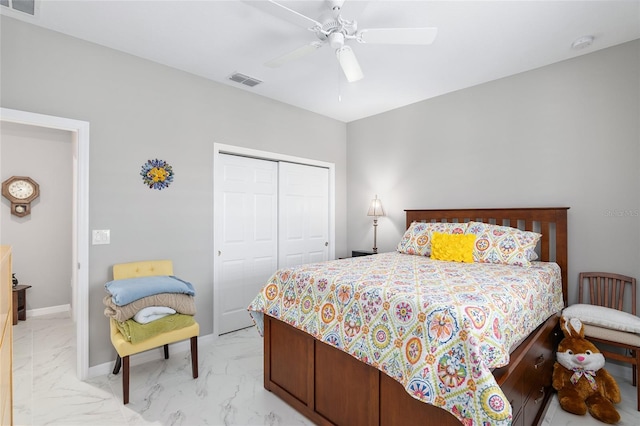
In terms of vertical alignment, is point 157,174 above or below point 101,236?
above

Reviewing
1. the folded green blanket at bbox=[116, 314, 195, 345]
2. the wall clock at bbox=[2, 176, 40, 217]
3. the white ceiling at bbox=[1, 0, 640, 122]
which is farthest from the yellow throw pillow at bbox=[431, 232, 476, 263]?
the wall clock at bbox=[2, 176, 40, 217]

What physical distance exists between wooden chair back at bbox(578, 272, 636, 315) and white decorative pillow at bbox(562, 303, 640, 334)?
21cm

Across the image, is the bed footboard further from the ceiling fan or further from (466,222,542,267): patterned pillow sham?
the ceiling fan

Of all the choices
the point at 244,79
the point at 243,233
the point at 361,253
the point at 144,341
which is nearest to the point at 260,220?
the point at 243,233

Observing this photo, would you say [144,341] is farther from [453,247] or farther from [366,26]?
[366,26]

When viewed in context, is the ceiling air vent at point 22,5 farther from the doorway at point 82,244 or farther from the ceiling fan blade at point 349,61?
the ceiling fan blade at point 349,61

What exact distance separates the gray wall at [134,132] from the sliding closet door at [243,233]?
0.19m

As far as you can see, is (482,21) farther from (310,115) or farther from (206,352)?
(206,352)

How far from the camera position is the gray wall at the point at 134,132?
97.0 inches

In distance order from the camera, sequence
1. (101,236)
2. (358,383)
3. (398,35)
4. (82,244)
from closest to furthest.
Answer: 1. (358,383)
2. (398,35)
3. (82,244)
4. (101,236)

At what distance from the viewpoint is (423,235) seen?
343 cm

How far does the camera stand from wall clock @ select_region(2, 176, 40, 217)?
3.92m

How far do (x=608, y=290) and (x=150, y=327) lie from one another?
3753 millimetres

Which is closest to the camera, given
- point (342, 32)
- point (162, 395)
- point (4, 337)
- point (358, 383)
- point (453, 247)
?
point (4, 337)
